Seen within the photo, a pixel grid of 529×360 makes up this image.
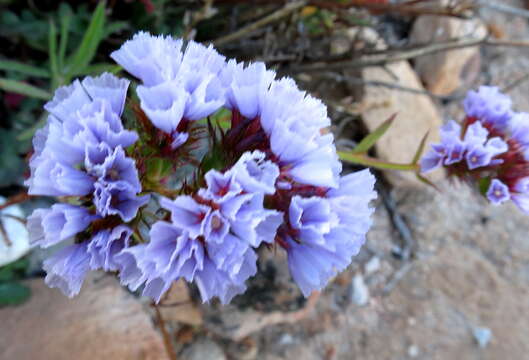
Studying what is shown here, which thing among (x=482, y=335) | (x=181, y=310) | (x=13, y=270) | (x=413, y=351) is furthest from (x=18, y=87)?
(x=482, y=335)

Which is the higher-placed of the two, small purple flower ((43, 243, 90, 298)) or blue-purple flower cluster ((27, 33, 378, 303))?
blue-purple flower cluster ((27, 33, 378, 303))

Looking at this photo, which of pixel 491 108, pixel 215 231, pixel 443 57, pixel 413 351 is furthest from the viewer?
pixel 443 57

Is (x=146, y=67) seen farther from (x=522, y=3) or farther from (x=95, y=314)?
(x=522, y=3)

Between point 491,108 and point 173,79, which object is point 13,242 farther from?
point 491,108

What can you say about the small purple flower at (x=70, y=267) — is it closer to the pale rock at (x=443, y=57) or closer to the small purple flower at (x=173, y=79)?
the small purple flower at (x=173, y=79)

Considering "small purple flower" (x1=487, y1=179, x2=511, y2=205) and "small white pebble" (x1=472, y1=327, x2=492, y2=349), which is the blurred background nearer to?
"small white pebble" (x1=472, y1=327, x2=492, y2=349)

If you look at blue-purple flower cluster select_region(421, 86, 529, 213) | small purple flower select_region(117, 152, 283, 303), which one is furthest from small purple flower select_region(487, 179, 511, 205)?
small purple flower select_region(117, 152, 283, 303)

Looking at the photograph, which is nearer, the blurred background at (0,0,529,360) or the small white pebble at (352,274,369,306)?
the blurred background at (0,0,529,360)
